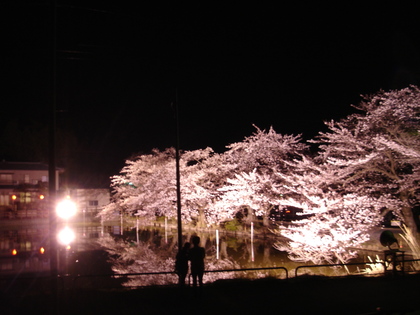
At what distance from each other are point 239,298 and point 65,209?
35.7 metres

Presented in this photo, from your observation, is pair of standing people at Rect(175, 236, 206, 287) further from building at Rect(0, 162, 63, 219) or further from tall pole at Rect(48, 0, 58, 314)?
building at Rect(0, 162, 63, 219)

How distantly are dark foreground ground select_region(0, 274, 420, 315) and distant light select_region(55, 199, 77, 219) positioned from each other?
1180 inches

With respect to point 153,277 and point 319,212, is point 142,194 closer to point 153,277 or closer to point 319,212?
point 153,277

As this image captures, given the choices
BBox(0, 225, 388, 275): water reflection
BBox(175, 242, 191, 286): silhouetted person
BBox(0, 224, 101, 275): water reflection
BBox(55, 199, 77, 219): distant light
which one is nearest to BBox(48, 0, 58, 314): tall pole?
BBox(175, 242, 191, 286): silhouetted person

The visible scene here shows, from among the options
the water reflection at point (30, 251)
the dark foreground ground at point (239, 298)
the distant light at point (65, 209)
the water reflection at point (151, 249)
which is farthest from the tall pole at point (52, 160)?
the distant light at point (65, 209)

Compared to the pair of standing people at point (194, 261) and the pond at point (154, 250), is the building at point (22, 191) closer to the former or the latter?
the pond at point (154, 250)

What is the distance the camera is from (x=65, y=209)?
40281 mm

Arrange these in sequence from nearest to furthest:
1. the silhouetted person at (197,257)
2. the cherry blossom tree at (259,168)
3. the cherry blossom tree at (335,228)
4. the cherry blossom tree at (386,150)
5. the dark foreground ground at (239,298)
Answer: the dark foreground ground at (239,298) < the silhouetted person at (197,257) < the cherry blossom tree at (335,228) < the cherry blossom tree at (386,150) < the cherry blossom tree at (259,168)

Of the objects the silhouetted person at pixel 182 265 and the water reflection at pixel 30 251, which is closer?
the silhouetted person at pixel 182 265

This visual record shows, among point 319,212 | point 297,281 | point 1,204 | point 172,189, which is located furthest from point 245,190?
point 1,204

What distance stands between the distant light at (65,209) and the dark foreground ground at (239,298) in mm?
29968

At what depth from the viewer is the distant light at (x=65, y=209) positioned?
38.9 meters

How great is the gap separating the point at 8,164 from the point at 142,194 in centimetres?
2356

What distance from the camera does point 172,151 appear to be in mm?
38344
